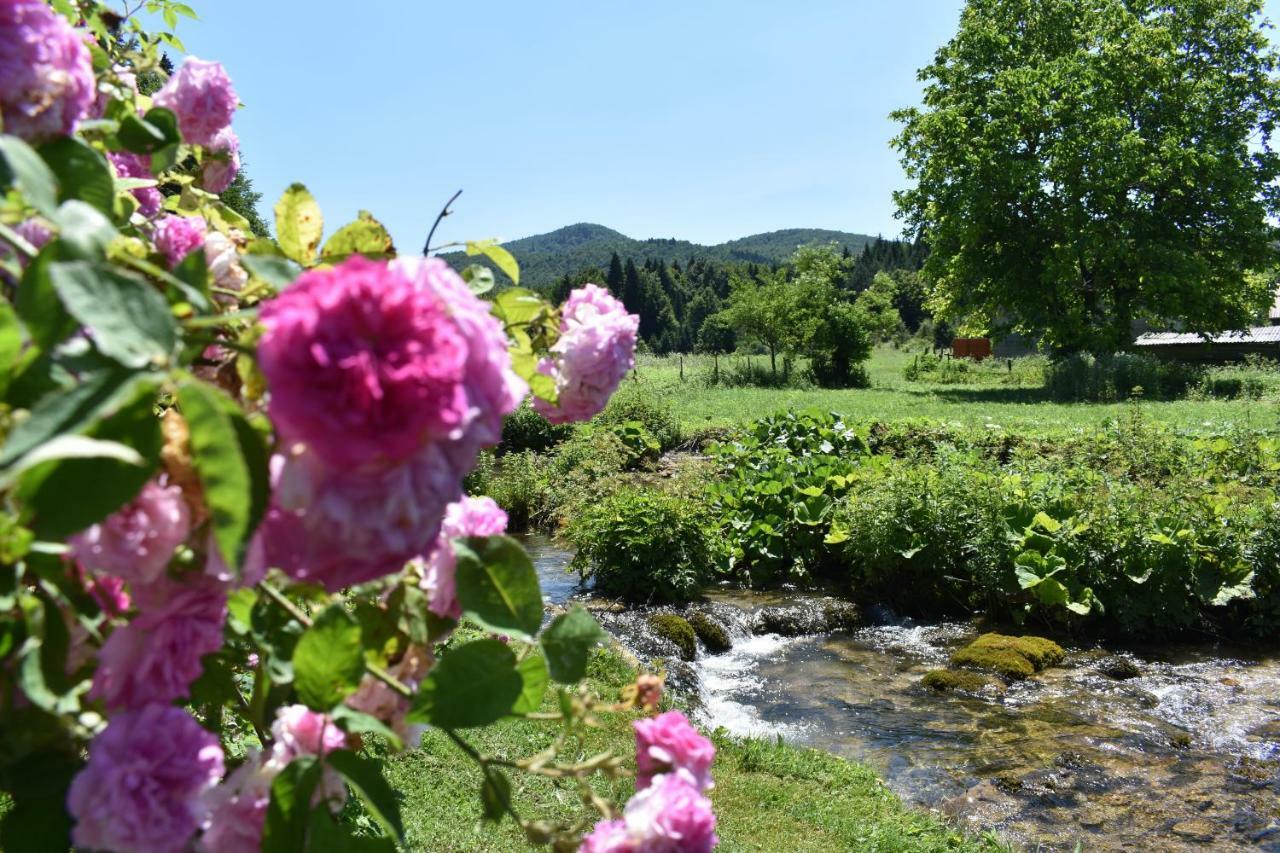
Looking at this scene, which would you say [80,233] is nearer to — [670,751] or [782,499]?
[670,751]

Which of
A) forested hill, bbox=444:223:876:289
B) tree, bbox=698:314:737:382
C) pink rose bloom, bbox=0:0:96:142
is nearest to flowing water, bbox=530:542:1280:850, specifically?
pink rose bloom, bbox=0:0:96:142

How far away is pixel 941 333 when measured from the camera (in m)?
53.9

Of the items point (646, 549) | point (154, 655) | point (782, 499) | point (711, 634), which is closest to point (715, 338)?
point (782, 499)

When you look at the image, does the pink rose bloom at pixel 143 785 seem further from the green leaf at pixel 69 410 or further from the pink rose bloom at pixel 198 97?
the pink rose bloom at pixel 198 97

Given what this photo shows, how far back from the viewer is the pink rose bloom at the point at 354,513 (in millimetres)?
457

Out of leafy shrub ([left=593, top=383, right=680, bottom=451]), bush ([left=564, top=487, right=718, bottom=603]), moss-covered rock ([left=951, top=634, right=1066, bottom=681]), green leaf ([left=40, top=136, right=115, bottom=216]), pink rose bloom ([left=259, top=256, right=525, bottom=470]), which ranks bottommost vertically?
moss-covered rock ([left=951, top=634, right=1066, bottom=681])

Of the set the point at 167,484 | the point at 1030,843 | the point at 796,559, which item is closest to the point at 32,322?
the point at 167,484

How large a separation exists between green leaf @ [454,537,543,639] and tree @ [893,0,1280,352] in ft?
72.0

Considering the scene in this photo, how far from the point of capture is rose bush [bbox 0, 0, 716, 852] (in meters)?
0.45

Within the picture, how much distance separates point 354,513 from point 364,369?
74 mm

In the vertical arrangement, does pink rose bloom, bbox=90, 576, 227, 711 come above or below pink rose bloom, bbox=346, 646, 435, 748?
above

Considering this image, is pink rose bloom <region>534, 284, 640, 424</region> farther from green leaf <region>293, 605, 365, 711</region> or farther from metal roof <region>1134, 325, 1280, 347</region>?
metal roof <region>1134, 325, 1280, 347</region>

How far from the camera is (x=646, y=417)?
14.1 metres

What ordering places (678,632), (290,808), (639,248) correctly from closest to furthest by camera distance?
(290,808) < (678,632) < (639,248)
